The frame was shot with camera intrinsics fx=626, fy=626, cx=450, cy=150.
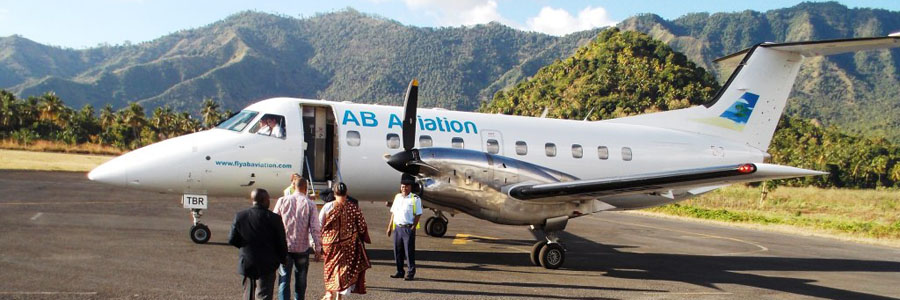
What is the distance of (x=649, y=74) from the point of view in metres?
110

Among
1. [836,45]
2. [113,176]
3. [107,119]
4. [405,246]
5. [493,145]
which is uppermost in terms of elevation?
[107,119]

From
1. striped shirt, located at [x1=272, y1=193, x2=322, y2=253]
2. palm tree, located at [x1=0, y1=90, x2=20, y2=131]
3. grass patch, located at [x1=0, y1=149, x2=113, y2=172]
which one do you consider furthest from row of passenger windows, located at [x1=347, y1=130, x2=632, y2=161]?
palm tree, located at [x1=0, y1=90, x2=20, y2=131]

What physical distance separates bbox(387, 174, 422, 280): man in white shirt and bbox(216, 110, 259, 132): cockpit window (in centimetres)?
454

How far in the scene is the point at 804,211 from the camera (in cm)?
3756

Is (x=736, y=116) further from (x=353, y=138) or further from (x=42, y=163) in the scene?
(x=42, y=163)

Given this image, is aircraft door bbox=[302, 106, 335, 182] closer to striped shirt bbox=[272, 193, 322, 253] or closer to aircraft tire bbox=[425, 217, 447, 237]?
aircraft tire bbox=[425, 217, 447, 237]

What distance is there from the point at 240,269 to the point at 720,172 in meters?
7.67

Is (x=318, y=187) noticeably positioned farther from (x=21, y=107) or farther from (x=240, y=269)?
(x=21, y=107)

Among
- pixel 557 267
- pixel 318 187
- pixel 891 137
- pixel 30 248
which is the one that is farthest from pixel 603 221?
pixel 891 137

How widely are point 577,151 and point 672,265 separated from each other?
343 cm

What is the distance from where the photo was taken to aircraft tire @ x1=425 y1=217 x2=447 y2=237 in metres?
16.8

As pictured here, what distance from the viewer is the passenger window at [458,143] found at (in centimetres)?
1391

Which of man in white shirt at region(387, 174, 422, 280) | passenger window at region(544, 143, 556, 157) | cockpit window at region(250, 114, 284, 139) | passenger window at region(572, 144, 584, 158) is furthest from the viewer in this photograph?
Answer: passenger window at region(572, 144, 584, 158)

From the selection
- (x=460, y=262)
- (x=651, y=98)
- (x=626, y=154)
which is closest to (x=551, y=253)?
(x=460, y=262)
